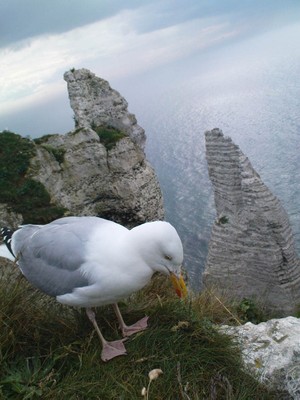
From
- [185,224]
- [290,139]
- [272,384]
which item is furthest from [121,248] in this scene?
[290,139]

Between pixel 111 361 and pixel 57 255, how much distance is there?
0.94m

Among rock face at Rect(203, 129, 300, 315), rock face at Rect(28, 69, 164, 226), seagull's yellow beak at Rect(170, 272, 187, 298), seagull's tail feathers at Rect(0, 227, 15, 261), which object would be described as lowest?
rock face at Rect(203, 129, 300, 315)

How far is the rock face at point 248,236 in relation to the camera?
18.2m

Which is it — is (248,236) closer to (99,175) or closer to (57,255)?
(99,175)

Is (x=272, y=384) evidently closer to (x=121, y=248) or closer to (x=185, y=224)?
(x=121, y=248)

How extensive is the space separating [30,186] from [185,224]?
48.2 metres

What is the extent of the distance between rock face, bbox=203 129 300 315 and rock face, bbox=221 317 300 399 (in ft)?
45.4

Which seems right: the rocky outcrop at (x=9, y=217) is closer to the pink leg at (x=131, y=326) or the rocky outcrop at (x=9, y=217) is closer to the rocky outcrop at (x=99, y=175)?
the rocky outcrop at (x=99, y=175)

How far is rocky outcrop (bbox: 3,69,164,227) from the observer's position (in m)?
9.85

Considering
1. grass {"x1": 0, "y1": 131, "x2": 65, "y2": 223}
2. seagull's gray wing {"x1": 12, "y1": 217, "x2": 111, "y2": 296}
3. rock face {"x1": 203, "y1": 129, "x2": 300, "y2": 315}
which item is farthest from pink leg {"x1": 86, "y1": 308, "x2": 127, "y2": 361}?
rock face {"x1": 203, "y1": 129, "x2": 300, "y2": 315}

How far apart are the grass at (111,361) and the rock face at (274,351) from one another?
0.12 meters

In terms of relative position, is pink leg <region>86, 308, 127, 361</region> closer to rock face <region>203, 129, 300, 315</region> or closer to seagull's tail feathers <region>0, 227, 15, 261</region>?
seagull's tail feathers <region>0, 227, 15, 261</region>

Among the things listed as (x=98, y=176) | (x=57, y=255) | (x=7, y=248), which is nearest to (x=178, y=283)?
(x=57, y=255)

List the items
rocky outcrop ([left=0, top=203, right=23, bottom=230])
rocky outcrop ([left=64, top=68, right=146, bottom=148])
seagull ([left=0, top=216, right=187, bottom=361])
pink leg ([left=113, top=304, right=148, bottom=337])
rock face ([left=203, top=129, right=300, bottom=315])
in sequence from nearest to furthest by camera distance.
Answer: seagull ([left=0, top=216, right=187, bottom=361]) < pink leg ([left=113, top=304, right=148, bottom=337]) < rocky outcrop ([left=0, top=203, right=23, bottom=230]) < rocky outcrop ([left=64, top=68, right=146, bottom=148]) < rock face ([left=203, top=129, right=300, bottom=315])
